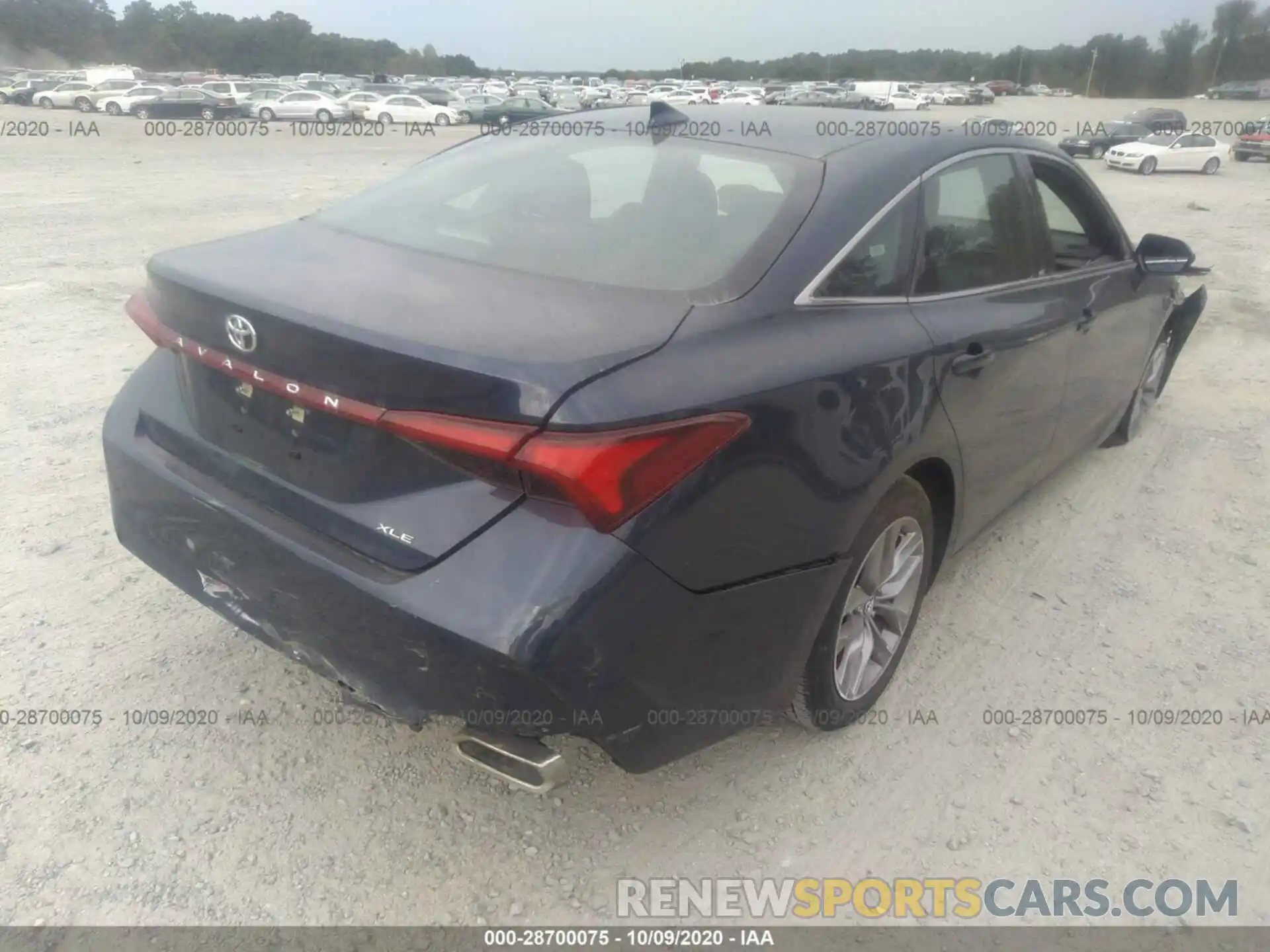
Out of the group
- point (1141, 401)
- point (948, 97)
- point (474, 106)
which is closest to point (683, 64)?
point (948, 97)

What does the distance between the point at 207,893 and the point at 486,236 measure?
1.78m

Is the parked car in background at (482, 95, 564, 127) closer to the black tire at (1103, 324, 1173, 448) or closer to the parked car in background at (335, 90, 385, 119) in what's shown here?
the parked car in background at (335, 90, 385, 119)

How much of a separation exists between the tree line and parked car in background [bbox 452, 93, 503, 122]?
184 ft

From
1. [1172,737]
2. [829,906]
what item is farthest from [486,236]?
[1172,737]

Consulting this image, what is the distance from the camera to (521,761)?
1.99 meters

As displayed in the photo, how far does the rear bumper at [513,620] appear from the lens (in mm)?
1777

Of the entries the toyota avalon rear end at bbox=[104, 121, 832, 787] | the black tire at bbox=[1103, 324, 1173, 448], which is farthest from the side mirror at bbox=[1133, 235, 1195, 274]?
the toyota avalon rear end at bbox=[104, 121, 832, 787]

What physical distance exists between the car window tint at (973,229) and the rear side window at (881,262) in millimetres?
74

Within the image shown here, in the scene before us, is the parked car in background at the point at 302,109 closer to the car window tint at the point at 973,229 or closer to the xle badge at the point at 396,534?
the car window tint at the point at 973,229

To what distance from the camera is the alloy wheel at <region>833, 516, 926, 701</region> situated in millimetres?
2572

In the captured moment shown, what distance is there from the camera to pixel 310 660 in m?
2.17

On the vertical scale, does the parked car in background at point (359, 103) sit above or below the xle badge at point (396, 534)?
above

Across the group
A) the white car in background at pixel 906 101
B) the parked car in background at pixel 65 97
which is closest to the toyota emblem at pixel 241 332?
the parked car in background at pixel 65 97

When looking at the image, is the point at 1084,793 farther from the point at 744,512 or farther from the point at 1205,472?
the point at 1205,472
